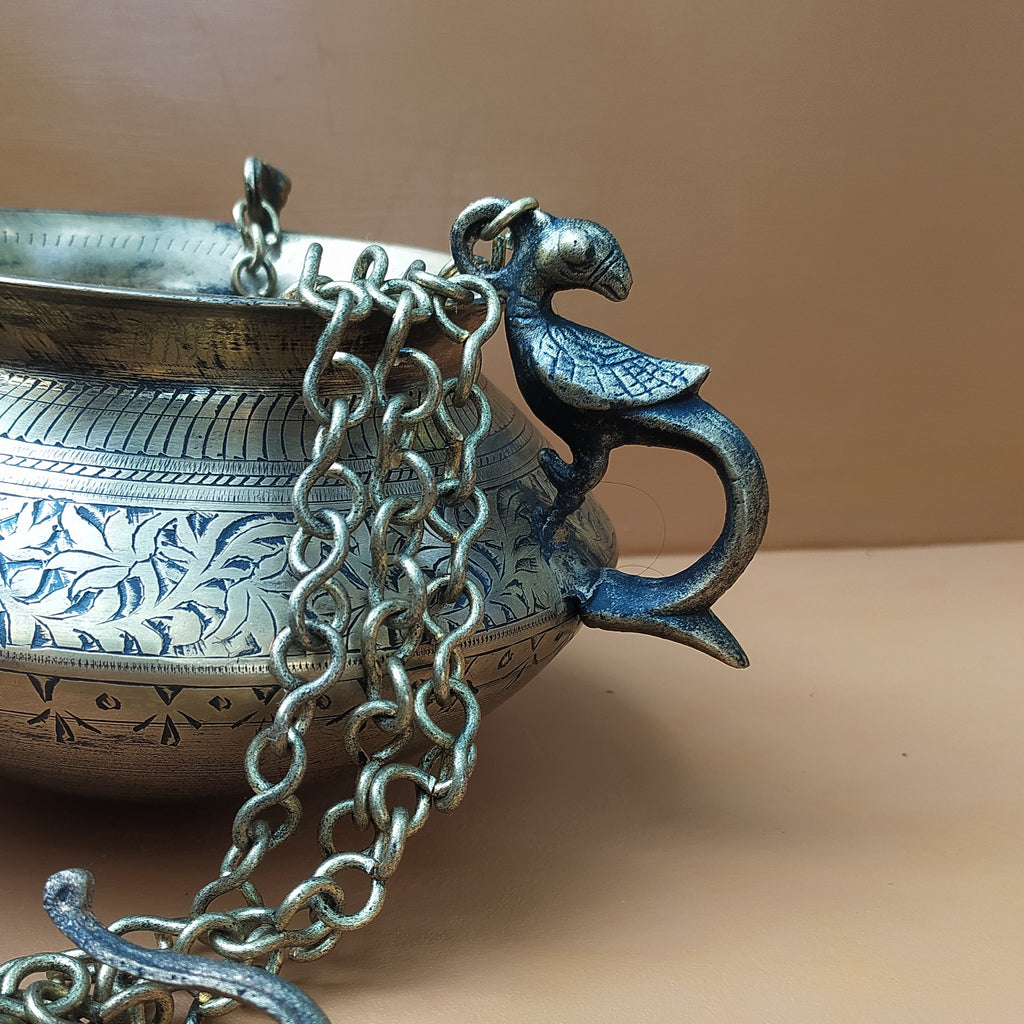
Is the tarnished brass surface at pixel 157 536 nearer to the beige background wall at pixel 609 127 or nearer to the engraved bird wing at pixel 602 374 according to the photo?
the engraved bird wing at pixel 602 374

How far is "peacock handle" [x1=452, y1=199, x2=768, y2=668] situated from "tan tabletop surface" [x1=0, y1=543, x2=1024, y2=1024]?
0.18m

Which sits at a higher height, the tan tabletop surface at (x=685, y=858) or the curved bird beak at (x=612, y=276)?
the curved bird beak at (x=612, y=276)

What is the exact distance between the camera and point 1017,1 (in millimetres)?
1460

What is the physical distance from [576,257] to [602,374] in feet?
0.23

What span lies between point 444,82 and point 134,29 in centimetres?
34

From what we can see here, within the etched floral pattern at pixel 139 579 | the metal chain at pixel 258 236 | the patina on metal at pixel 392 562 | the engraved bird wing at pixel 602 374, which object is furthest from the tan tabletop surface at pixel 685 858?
the metal chain at pixel 258 236

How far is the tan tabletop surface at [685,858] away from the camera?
71cm

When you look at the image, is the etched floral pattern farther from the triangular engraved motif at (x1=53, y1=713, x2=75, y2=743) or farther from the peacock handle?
the peacock handle

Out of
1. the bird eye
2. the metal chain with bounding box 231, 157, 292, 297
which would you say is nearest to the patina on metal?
the bird eye

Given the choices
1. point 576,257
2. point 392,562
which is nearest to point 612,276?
point 576,257

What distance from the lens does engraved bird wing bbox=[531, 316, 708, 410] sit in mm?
731

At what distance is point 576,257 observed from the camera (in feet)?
2.40

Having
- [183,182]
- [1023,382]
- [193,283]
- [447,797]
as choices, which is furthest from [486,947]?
[1023,382]

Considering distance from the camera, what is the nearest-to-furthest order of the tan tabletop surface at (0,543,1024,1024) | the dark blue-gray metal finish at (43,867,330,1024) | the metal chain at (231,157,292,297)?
the dark blue-gray metal finish at (43,867,330,1024)
the tan tabletop surface at (0,543,1024,1024)
the metal chain at (231,157,292,297)
